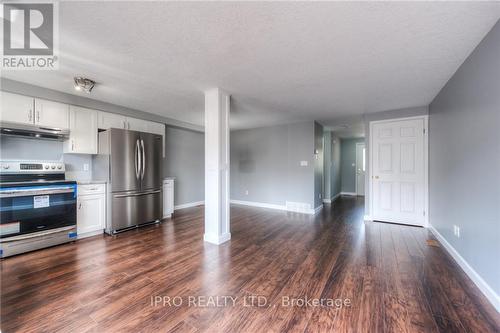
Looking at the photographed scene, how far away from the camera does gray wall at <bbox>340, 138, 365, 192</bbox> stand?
8.46 meters

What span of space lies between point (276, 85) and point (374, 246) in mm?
2789

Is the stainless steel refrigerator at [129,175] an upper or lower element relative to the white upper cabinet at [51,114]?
lower

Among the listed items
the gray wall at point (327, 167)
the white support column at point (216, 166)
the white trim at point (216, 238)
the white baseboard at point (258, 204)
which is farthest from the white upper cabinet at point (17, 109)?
the gray wall at point (327, 167)

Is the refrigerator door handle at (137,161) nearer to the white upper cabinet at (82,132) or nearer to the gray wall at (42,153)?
the white upper cabinet at (82,132)

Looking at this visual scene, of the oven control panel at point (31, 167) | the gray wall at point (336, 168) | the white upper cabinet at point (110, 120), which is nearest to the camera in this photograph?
the oven control panel at point (31, 167)

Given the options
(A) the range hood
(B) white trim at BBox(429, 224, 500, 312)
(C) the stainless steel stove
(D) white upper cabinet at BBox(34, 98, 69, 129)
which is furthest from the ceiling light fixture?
(B) white trim at BBox(429, 224, 500, 312)

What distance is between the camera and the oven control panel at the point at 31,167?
9.63 ft

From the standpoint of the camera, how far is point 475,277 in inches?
81.7

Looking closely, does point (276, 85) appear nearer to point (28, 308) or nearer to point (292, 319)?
point (292, 319)

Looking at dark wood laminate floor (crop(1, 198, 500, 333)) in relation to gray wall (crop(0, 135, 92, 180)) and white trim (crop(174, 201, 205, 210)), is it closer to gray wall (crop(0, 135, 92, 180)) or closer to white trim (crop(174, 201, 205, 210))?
gray wall (crop(0, 135, 92, 180))

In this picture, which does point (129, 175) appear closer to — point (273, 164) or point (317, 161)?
point (273, 164)

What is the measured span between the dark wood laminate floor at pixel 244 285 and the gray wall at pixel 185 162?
2.32 m

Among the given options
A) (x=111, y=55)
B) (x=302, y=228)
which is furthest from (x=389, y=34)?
(x=302, y=228)

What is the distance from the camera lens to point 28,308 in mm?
1715
